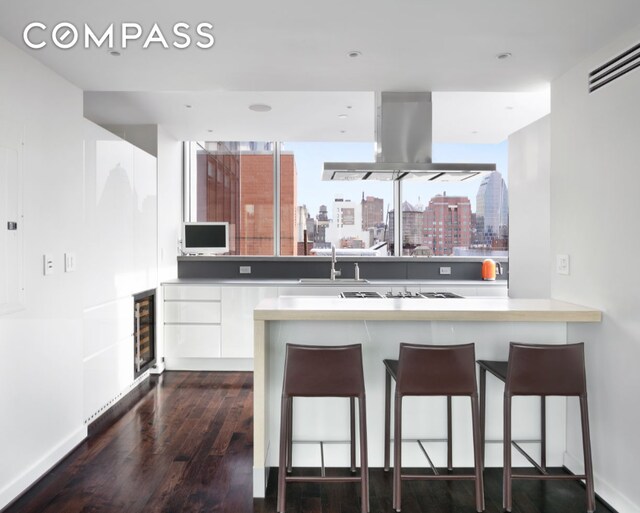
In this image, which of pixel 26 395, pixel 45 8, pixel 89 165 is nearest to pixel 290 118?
pixel 89 165

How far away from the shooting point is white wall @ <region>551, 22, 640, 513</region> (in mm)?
2133

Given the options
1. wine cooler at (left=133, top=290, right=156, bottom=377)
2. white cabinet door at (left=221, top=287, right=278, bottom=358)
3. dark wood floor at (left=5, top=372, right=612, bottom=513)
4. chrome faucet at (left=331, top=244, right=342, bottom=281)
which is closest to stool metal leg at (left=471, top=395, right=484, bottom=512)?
dark wood floor at (left=5, top=372, right=612, bottom=513)

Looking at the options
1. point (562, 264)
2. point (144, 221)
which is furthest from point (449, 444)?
point (144, 221)

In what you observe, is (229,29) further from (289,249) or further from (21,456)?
(289,249)

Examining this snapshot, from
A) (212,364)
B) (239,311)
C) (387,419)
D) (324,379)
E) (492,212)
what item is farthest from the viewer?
(492,212)

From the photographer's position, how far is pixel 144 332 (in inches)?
170

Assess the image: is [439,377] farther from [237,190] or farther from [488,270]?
[237,190]

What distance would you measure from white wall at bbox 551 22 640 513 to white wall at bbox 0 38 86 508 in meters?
3.00

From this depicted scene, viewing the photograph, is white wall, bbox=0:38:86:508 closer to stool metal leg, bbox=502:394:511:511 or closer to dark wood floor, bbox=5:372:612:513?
dark wood floor, bbox=5:372:612:513

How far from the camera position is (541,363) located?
7.16 ft

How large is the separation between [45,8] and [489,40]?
2.06 metres

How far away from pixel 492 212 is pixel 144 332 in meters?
4.08

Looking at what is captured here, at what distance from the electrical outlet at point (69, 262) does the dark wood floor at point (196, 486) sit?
1.15 meters

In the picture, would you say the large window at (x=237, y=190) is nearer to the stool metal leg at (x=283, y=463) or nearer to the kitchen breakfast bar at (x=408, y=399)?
the kitchen breakfast bar at (x=408, y=399)
